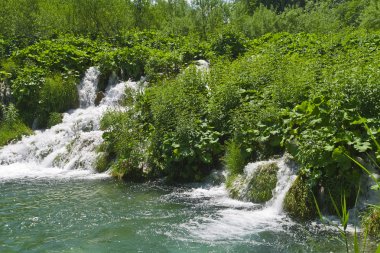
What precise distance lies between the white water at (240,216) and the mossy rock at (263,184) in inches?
4.7

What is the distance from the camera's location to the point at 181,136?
1046cm

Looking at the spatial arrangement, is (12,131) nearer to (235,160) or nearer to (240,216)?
(235,160)

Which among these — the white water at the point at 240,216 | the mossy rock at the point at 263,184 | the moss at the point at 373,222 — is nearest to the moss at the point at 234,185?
the white water at the point at 240,216

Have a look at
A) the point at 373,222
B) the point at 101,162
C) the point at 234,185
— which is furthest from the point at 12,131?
the point at 373,222

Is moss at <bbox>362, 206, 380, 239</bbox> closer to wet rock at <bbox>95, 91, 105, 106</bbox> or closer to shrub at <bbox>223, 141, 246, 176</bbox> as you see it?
shrub at <bbox>223, 141, 246, 176</bbox>

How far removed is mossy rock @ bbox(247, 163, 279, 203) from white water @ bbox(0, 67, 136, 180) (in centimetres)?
510

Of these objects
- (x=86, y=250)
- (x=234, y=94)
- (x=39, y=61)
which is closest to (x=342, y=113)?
(x=234, y=94)

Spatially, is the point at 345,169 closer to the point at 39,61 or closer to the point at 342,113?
the point at 342,113

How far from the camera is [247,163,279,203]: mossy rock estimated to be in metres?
8.57

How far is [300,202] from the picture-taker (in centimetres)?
762

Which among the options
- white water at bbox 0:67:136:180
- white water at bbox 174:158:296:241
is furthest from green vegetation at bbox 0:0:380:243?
white water at bbox 0:67:136:180

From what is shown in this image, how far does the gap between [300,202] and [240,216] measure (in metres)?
1.21

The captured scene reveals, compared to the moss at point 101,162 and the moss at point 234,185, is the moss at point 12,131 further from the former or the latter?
the moss at point 234,185

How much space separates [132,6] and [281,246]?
23246mm
